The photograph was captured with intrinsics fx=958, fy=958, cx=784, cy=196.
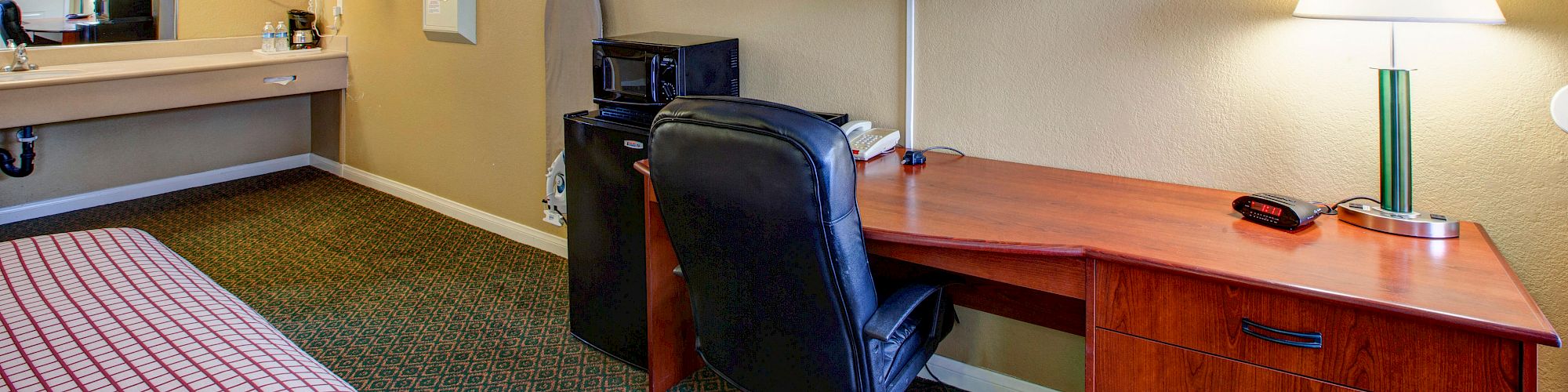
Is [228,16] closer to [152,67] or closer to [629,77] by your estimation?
[152,67]

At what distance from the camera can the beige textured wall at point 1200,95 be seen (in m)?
1.80

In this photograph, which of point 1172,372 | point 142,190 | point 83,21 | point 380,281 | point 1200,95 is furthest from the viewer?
point 142,190

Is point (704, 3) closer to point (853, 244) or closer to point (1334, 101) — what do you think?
point (853, 244)

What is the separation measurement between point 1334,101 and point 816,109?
137cm

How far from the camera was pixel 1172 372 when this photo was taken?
165cm

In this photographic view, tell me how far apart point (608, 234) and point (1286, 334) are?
1836mm

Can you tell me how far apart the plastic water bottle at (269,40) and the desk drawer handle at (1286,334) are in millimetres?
4773

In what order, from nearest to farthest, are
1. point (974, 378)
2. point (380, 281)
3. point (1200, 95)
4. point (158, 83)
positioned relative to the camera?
point (1200, 95) → point (974, 378) → point (380, 281) → point (158, 83)

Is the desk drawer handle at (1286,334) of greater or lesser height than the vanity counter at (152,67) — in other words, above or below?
below

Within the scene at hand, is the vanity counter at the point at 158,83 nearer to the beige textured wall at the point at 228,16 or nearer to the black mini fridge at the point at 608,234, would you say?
the beige textured wall at the point at 228,16

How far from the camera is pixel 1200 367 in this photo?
5.30 feet

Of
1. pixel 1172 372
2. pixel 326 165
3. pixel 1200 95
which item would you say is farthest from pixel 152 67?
pixel 1172 372

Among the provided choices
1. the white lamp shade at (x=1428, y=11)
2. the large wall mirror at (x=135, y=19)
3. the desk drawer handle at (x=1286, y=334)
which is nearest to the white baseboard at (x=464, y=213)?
the large wall mirror at (x=135, y=19)

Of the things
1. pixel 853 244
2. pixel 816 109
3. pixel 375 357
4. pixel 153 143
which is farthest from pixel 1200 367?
pixel 153 143
